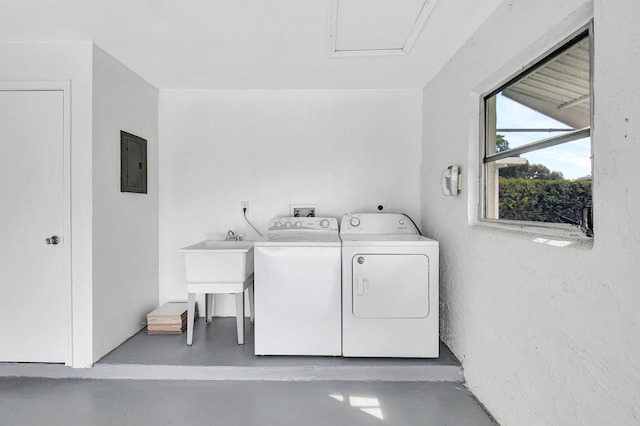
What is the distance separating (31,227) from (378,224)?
102 inches

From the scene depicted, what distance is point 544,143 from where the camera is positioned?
1.55 meters

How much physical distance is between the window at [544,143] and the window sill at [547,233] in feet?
0.09

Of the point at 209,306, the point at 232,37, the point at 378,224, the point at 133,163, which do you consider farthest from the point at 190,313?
the point at 232,37

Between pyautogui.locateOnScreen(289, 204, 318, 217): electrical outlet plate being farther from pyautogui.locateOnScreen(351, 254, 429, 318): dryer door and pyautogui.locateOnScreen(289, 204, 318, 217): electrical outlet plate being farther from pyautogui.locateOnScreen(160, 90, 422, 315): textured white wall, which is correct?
pyautogui.locateOnScreen(351, 254, 429, 318): dryer door

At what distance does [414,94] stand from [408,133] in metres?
0.38

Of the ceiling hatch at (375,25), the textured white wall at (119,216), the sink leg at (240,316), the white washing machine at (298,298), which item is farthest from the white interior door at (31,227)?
the ceiling hatch at (375,25)

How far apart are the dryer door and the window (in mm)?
603

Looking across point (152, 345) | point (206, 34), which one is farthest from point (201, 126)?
point (152, 345)

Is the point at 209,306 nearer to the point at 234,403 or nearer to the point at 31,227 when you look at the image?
the point at 234,403

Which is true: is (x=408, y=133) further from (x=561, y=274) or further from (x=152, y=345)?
(x=152, y=345)

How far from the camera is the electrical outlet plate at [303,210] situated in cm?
317

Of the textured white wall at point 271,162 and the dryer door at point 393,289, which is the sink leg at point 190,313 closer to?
the textured white wall at point 271,162

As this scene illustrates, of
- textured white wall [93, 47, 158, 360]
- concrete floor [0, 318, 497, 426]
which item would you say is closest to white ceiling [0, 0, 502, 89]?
textured white wall [93, 47, 158, 360]

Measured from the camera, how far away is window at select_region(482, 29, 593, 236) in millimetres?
1325
